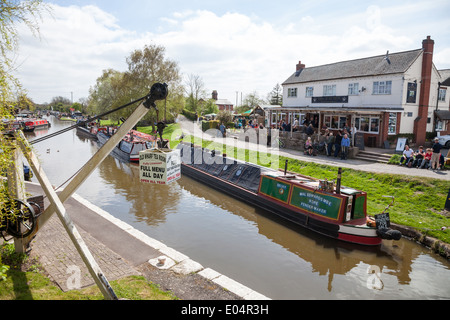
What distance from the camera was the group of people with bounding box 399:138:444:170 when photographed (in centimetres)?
1516

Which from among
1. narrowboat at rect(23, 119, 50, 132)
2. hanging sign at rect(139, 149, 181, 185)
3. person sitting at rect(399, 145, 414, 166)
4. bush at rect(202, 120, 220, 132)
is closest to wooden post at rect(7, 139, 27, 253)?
hanging sign at rect(139, 149, 181, 185)

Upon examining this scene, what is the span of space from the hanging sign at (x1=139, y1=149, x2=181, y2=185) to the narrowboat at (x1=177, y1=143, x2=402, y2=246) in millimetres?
6451

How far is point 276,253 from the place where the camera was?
9734 mm

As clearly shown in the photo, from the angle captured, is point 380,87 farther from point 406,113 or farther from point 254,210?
point 254,210

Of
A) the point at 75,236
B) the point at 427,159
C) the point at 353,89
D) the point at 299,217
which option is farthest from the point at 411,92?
the point at 75,236

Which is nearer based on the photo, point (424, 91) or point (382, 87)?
point (424, 91)

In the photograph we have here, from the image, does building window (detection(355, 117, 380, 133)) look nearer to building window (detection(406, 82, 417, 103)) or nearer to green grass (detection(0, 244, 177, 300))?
building window (detection(406, 82, 417, 103))

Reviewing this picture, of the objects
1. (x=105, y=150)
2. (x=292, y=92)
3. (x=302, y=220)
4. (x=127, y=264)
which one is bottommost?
(x=302, y=220)

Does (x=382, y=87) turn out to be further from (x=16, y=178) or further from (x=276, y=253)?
(x=16, y=178)

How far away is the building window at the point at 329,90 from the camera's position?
991 inches

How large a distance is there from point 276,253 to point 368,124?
1544 centimetres

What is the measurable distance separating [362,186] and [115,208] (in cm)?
1108
